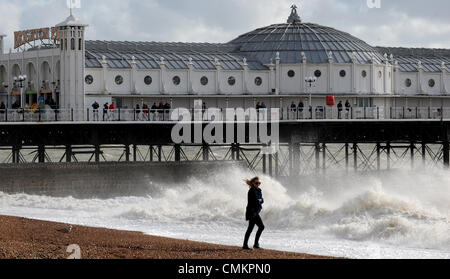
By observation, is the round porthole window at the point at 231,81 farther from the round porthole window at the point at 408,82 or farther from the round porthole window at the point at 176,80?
the round porthole window at the point at 408,82

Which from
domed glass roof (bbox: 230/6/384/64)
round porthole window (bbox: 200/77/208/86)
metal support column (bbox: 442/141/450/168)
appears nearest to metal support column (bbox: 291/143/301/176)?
metal support column (bbox: 442/141/450/168)

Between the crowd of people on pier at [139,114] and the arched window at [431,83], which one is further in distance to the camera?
the arched window at [431,83]

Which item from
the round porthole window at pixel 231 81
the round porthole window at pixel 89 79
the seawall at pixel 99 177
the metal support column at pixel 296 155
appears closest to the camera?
the seawall at pixel 99 177

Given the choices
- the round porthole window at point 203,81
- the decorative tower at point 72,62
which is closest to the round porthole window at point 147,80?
the round porthole window at point 203,81

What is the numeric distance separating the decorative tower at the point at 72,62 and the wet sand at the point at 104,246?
90.0 ft

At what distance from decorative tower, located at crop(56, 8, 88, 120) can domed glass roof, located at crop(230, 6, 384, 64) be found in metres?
20.6

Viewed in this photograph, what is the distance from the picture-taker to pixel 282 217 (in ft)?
134

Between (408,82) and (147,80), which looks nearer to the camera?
(147,80)

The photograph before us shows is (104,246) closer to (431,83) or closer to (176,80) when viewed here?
(176,80)

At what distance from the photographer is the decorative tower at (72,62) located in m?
61.3

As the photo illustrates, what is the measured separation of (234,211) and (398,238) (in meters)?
9.96

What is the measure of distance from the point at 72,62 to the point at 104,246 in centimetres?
3360

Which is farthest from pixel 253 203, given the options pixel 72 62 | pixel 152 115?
pixel 72 62
